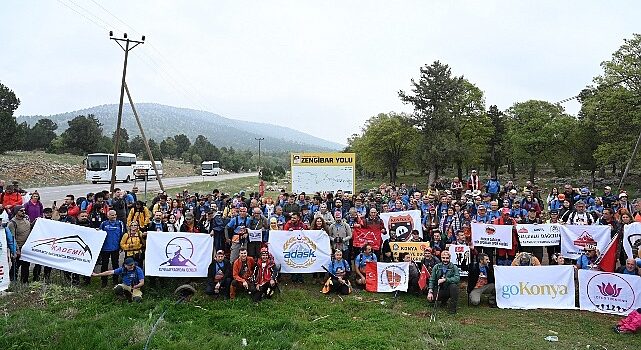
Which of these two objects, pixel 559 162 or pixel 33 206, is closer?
pixel 33 206

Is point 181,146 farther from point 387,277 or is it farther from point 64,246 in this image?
point 387,277

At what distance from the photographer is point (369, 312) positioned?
10031 mm

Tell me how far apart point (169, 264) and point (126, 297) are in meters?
1.25

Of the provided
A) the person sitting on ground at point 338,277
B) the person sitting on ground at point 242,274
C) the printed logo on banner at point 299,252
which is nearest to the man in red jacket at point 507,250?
the person sitting on ground at point 338,277

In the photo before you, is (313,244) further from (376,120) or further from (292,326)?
(376,120)

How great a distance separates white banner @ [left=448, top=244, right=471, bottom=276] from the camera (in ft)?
37.2

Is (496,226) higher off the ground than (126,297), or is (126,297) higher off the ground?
(496,226)

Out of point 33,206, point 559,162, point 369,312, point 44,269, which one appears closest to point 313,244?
point 369,312

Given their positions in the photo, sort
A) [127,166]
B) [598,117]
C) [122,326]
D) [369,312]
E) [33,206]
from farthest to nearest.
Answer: [127,166], [598,117], [33,206], [369,312], [122,326]

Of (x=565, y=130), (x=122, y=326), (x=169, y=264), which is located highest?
(x=565, y=130)

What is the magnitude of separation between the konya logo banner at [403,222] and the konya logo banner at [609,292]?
4477 mm

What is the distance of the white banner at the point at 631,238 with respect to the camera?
11.1m

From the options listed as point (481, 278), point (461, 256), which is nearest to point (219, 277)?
point (461, 256)

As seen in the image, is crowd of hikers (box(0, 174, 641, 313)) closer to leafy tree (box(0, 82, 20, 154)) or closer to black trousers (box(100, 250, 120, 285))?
black trousers (box(100, 250, 120, 285))
